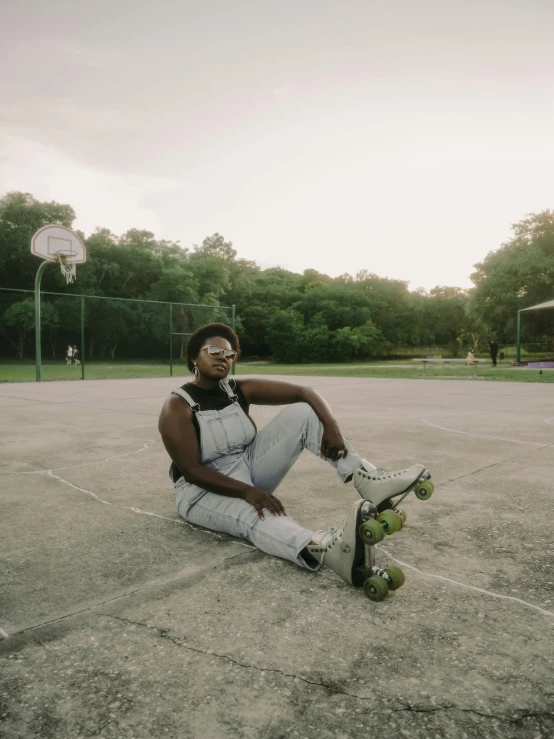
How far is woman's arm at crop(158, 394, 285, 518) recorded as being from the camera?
2.34 m

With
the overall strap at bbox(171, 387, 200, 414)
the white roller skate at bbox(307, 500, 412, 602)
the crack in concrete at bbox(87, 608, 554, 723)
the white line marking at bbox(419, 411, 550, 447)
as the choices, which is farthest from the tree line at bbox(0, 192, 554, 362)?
the crack in concrete at bbox(87, 608, 554, 723)

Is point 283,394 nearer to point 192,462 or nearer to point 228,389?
point 228,389

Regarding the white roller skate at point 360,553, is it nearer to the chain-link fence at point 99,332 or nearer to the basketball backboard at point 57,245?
the basketball backboard at point 57,245

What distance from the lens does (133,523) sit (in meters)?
2.99

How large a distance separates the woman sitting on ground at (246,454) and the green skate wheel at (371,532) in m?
0.20

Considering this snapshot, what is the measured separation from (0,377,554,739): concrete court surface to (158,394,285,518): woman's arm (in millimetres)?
299

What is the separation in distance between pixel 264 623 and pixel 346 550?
0.43m

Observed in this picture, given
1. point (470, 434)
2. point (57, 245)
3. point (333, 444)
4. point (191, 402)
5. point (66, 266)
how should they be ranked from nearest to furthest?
1. point (333, 444)
2. point (191, 402)
3. point (470, 434)
4. point (57, 245)
5. point (66, 266)

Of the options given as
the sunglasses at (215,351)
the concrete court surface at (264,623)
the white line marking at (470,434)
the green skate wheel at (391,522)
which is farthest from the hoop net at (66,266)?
the green skate wheel at (391,522)

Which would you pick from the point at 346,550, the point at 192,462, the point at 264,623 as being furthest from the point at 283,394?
the point at 264,623

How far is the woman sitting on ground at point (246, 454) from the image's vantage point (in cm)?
232

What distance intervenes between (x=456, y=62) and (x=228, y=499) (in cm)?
1133

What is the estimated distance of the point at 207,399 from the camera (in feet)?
8.94

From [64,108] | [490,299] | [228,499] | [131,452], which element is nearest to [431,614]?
[228,499]
